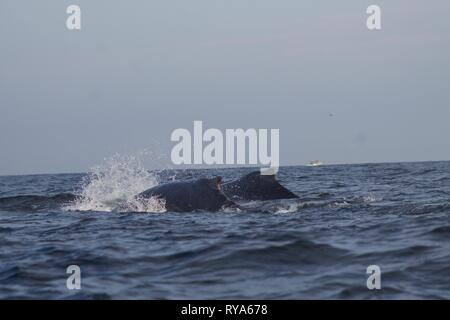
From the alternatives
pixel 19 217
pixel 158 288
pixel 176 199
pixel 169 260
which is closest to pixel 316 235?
pixel 169 260

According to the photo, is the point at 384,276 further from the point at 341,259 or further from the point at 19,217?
the point at 19,217

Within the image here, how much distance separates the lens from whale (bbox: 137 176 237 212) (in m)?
18.2

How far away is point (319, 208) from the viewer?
59.4 feet

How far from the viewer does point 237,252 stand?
38.8ft

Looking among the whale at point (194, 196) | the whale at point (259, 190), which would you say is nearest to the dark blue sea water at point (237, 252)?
the whale at point (194, 196)

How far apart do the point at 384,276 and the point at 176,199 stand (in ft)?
30.7

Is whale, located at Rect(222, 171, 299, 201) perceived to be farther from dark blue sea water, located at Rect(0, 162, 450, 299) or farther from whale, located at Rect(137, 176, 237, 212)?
whale, located at Rect(137, 176, 237, 212)

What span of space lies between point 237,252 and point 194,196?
6.77 meters

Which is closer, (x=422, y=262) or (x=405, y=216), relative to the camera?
(x=422, y=262)

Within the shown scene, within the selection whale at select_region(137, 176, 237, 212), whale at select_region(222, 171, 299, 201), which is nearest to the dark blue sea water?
whale at select_region(137, 176, 237, 212)

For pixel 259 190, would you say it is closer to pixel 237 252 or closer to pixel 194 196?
pixel 194 196

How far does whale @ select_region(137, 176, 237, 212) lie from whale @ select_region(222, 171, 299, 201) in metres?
1.75

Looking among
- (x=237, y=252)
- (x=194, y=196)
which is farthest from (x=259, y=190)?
(x=237, y=252)

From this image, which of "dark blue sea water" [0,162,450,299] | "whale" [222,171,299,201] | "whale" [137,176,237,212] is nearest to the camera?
"dark blue sea water" [0,162,450,299]
